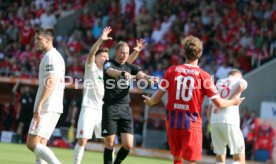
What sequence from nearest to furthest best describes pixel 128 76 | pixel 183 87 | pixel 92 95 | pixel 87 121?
pixel 183 87
pixel 128 76
pixel 87 121
pixel 92 95

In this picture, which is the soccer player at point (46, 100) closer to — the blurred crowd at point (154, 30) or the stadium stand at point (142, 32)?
the stadium stand at point (142, 32)

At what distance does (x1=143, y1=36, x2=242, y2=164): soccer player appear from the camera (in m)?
10.3

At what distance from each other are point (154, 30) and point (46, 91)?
54.2 feet

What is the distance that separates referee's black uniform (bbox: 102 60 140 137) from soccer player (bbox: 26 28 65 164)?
1662 mm

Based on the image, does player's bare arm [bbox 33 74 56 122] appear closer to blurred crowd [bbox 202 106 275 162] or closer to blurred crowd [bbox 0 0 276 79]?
blurred crowd [bbox 202 106 275 162]

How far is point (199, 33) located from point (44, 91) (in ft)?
50.2

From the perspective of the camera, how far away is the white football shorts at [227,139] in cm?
1475

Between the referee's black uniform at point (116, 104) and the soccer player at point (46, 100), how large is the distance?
166 cm

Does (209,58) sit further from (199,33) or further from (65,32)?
(65,32)

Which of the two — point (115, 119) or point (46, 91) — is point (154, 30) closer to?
point (115, 119)

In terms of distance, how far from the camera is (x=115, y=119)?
13.5m

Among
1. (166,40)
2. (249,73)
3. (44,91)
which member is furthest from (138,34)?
(44,91)

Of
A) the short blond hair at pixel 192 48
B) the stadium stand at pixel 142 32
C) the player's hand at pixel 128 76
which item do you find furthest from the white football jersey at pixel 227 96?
→ the stadium stand at pixel 142 32

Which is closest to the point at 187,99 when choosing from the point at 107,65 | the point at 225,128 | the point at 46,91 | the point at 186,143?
the point at 186,143
